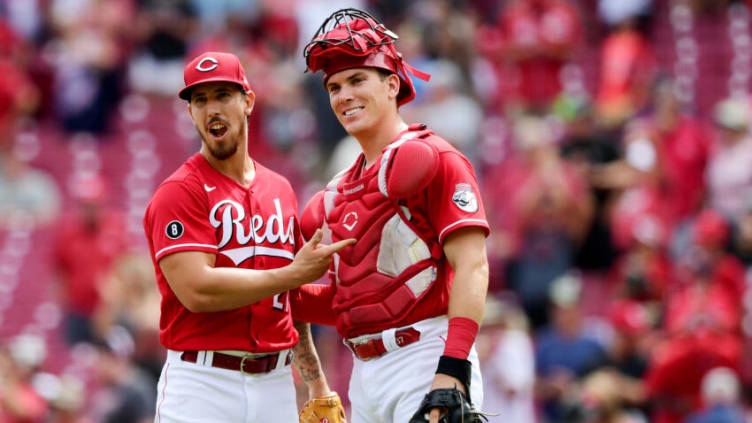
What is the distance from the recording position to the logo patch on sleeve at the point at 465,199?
181 inches

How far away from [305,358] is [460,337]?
3.53 feet

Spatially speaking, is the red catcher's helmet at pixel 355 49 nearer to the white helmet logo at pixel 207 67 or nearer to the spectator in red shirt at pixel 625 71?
the white helmet logo at pixel 207 67

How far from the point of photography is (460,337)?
14.7 ft

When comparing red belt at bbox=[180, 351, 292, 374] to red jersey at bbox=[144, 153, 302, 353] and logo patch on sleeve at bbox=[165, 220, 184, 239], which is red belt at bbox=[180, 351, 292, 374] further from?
logo patch on sleeve at bbox=[165, 220, 184, 239]

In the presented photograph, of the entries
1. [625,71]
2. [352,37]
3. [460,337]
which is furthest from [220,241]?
[625,71]

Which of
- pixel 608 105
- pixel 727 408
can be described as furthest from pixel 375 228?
pixel 608 105

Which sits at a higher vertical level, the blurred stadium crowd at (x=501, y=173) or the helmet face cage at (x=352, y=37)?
the blurred stadium crowd at (x=501, y=173)

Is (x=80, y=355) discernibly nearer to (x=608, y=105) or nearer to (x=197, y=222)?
(x=608, y=105)

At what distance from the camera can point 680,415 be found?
8.21 m

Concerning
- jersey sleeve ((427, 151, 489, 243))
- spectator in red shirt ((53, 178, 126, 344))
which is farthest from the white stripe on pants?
spectator in red shirt ((53, 178, 126, 344))

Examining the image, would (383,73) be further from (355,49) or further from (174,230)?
(174,230)

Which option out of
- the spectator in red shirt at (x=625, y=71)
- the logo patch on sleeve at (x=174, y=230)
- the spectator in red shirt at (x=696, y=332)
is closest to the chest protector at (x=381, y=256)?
the logo patch on sleeve at (x=174, y=230)

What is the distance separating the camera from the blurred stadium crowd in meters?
8.72

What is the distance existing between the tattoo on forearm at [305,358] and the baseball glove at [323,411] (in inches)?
5.5
